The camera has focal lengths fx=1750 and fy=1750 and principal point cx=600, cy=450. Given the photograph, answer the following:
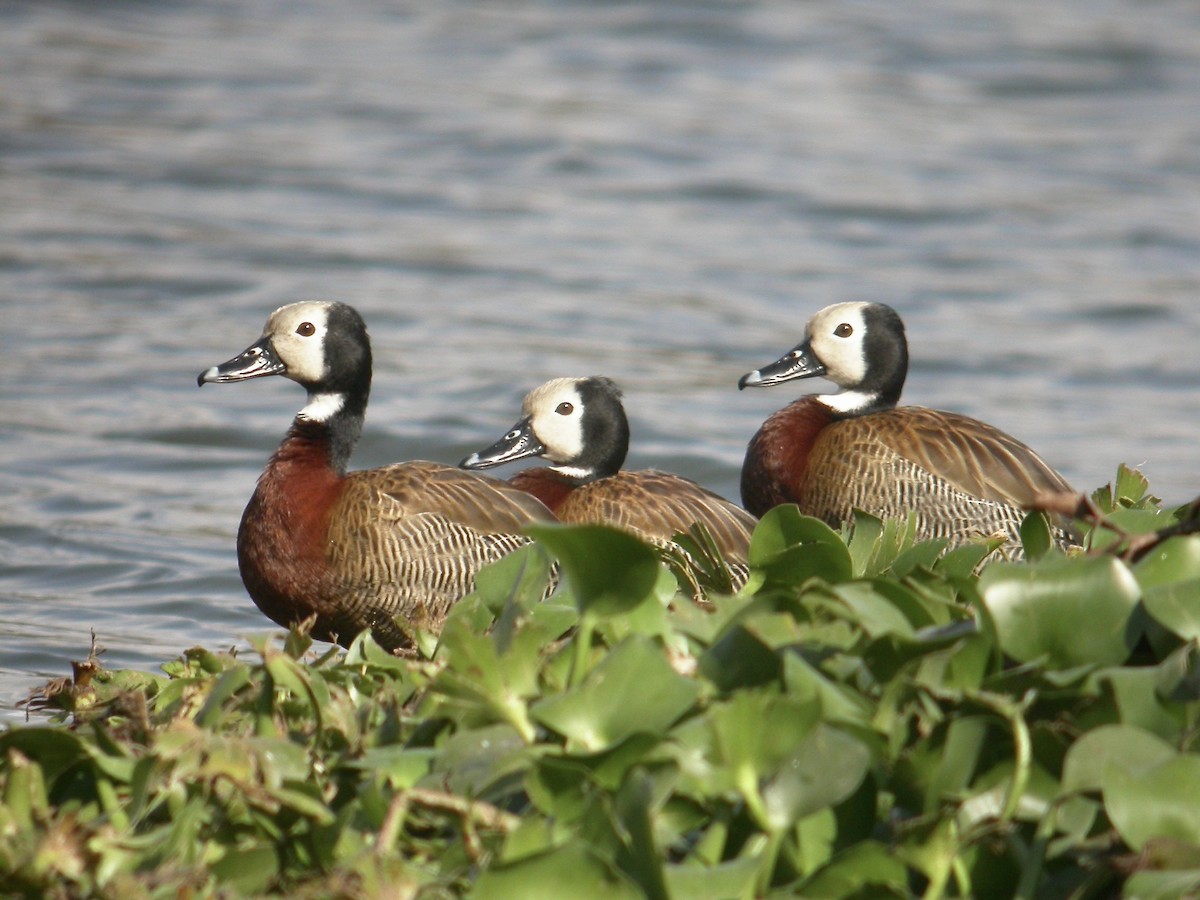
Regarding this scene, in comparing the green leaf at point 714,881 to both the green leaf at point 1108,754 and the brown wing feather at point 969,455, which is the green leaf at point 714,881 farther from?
the brown wing feather at point 969,455

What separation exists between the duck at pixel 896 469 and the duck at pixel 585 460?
14.6 inches

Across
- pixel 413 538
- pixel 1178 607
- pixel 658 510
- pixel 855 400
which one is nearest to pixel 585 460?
pixel 658 510

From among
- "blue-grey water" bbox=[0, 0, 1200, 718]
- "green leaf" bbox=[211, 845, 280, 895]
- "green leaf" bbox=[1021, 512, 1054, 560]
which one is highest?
"green leaf" bbox=[1021, 512, 1054, 560]

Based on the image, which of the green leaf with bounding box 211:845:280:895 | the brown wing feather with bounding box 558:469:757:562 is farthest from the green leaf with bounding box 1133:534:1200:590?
the brown wing feather with bounding box 558:469:757:562

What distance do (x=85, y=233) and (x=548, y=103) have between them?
6620 mm

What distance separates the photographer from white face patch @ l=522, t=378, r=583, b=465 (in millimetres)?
7562

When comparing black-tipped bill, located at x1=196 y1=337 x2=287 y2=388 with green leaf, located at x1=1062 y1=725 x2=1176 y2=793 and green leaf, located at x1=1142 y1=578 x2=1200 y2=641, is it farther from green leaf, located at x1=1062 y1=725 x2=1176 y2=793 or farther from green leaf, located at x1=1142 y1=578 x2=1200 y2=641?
green leaf, located at x1=1062 y1=725 x2=1176 y2=793

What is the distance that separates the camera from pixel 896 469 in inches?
300

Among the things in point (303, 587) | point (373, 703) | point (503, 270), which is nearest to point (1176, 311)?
point (503, 270)

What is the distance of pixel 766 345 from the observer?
1334 cm

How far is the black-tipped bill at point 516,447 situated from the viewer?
7609 mm

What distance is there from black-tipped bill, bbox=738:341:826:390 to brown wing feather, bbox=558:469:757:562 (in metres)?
0.98

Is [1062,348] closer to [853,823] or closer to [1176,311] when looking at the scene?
[1176,311]

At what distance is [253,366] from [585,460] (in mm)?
1481
